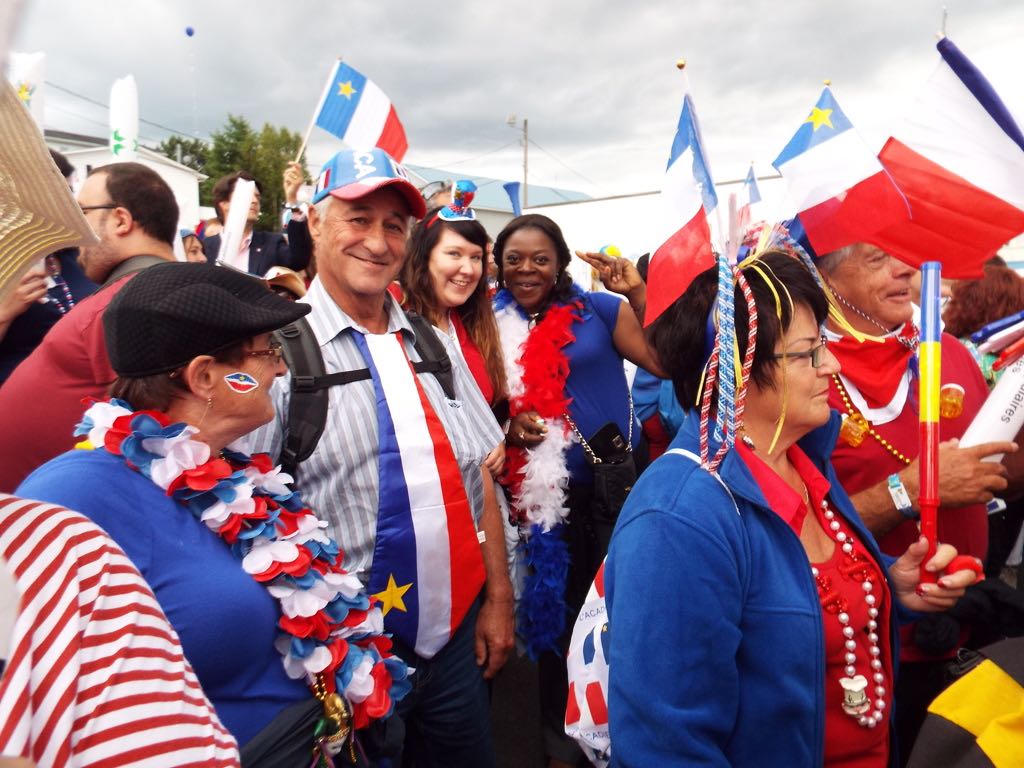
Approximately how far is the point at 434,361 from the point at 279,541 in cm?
85

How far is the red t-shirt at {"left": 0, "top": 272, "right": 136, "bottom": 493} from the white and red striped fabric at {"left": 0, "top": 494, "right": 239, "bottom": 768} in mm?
1406

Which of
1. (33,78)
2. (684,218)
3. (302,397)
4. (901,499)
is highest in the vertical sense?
(33,78)

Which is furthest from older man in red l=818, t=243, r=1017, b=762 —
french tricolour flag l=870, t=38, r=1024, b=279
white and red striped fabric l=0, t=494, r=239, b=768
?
white and red striped fabric l=0, t=494, r=239, b=768

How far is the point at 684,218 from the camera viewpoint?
1.47m

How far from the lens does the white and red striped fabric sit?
0.68 m

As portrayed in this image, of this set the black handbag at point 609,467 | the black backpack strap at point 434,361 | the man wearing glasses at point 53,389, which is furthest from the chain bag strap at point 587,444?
the man wearing glasses at point 53,389

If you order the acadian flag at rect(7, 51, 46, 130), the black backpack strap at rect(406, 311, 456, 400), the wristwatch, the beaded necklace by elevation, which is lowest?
the wristwatch

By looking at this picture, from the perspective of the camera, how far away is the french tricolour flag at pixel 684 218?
143 cm

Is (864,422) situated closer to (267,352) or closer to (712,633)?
(712,633)

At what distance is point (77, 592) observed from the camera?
78 cm

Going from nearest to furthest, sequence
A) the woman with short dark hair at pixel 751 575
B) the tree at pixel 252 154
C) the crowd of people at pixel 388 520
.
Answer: the crowd of people at pixel 388 520, the woman with short dark hair at pixel 751 575, the tree at pixel 252 154

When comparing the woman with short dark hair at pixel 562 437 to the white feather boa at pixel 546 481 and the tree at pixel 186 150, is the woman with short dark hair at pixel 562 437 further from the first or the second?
the tree at pixel 186 150

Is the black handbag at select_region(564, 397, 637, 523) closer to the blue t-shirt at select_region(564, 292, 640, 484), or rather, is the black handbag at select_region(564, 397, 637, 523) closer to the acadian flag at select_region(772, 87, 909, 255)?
the blue t-shirt at select_region(564, 292, 640, 484)

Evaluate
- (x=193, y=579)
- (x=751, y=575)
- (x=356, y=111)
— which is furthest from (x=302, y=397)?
(x=356, y=111)
